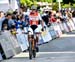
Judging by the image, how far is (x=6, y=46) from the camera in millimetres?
18359

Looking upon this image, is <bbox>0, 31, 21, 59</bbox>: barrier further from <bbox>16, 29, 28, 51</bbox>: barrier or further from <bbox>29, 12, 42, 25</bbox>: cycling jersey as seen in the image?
<bbox>29, 12, 42, 25</bbox>: cycling jersey

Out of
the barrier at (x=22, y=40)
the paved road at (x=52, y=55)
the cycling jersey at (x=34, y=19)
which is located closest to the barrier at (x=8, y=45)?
the paved road at (x=52, y=55)

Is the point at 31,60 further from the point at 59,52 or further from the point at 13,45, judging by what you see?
the point at 59,52

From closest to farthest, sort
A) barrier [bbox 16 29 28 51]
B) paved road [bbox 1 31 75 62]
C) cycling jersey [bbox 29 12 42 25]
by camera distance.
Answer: paved road [bbox 1 31 75 62]
barrier [bbox 16 29 28 51]
cycling jersey [bbox 29 12 42 25]

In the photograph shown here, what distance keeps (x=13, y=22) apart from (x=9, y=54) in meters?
4.14

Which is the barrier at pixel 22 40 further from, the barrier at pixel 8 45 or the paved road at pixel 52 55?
the barrier at pixel 8 45

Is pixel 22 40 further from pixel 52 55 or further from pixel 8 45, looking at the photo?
pixel 8 45

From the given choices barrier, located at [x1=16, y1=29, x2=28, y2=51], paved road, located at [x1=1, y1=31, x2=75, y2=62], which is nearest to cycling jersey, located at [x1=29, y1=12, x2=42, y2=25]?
barrier, located at [x1=16, y1=29, x2=28, y2=51]

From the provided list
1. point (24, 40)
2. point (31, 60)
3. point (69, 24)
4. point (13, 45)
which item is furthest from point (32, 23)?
point (69, 24)

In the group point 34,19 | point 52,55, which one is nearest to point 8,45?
point 52,55

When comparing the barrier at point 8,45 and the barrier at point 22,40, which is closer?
the barrier at point 8,45

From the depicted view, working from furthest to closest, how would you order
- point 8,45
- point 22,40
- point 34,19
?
point 34,19 → point 22,40 → point 8,45

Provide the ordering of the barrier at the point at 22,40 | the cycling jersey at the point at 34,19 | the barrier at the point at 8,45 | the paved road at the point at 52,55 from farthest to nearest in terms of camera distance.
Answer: the cycling jersey at the point at 34,19 → the barrier at the point at 22,40 → the barrier at the point at 8,45 → the paved road at the point at 52,55

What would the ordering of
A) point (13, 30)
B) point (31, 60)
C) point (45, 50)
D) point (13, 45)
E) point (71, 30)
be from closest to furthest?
point (31, 60)
point (13, 45)
point (13, 30)
point (45, 50)
point (71, 30)
